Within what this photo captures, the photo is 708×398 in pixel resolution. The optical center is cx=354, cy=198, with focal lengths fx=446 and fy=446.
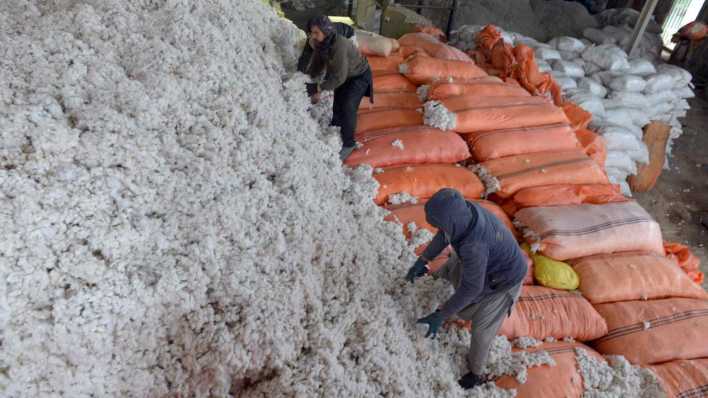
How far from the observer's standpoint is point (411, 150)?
3.07 m

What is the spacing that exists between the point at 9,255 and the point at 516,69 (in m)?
4.37

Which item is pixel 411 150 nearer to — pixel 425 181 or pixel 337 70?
pixel 425 181

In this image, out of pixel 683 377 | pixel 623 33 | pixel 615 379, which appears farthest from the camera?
pixel 623 33

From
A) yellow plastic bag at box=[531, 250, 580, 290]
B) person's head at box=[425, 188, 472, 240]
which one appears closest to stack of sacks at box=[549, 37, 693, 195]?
yellow plastic bag at box=[531, 250, 580, 290]

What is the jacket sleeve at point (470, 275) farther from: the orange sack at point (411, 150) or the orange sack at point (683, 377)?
the orange sack at point (411, 150)

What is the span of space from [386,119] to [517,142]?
1.01 metres

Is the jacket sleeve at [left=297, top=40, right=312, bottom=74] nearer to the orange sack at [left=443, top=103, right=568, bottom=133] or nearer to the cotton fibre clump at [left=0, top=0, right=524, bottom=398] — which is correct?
the cotton fibre clump at [left=0, top=0, right=524, bottom=398]

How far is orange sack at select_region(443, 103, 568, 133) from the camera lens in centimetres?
341

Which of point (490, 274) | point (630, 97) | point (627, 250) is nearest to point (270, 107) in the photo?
point (490, 274)

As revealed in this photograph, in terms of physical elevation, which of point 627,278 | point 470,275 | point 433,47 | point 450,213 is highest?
point 450,213

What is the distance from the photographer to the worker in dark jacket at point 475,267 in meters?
1.64

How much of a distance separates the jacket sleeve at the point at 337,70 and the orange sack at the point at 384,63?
46.6 inches

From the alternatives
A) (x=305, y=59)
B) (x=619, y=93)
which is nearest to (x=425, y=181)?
(x=305, y=59)

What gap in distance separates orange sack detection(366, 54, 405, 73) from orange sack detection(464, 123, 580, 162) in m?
1.00
